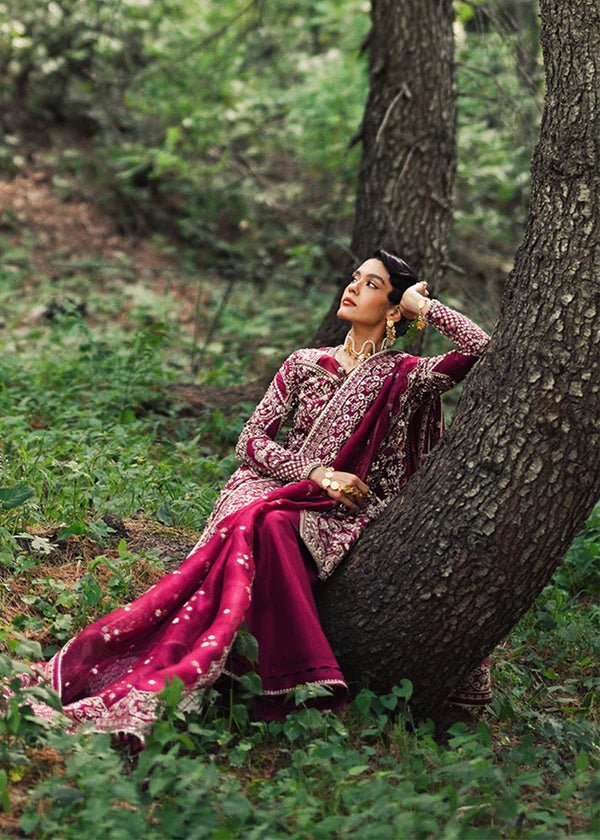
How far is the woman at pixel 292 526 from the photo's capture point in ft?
12.1

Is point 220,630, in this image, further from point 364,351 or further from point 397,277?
point 397,277

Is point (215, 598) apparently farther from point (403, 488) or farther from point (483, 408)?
point (483, 408)

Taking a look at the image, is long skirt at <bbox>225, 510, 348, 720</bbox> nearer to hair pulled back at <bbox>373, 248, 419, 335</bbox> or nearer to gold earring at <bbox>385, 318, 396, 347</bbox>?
gold earring at <bbox>385, 318, 396, 347</bbox>

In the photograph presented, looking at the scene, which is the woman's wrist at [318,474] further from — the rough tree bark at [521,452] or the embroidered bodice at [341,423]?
the rough tree bark at [521,452]

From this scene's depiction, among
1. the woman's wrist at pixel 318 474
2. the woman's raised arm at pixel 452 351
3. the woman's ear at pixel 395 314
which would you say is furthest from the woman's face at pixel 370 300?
the woman's wrist at pixel 318 474

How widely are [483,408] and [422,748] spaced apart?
1140mm

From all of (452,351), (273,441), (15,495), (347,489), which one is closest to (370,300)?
(452,351)

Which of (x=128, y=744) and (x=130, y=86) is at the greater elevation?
(x=130, y=86)

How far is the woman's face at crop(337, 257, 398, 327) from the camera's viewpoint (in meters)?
4.41

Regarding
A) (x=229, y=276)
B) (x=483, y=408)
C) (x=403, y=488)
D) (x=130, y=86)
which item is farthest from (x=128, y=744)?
(x=130, y=86)

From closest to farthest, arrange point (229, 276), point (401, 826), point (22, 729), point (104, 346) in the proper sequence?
point (401, 826) → point (22, 729) → point (104, 346) → point (229, 276)

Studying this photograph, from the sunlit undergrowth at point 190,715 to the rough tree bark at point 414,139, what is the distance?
1.53 metres

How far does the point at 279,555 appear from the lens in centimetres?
388

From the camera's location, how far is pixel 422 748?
11.9 feet
